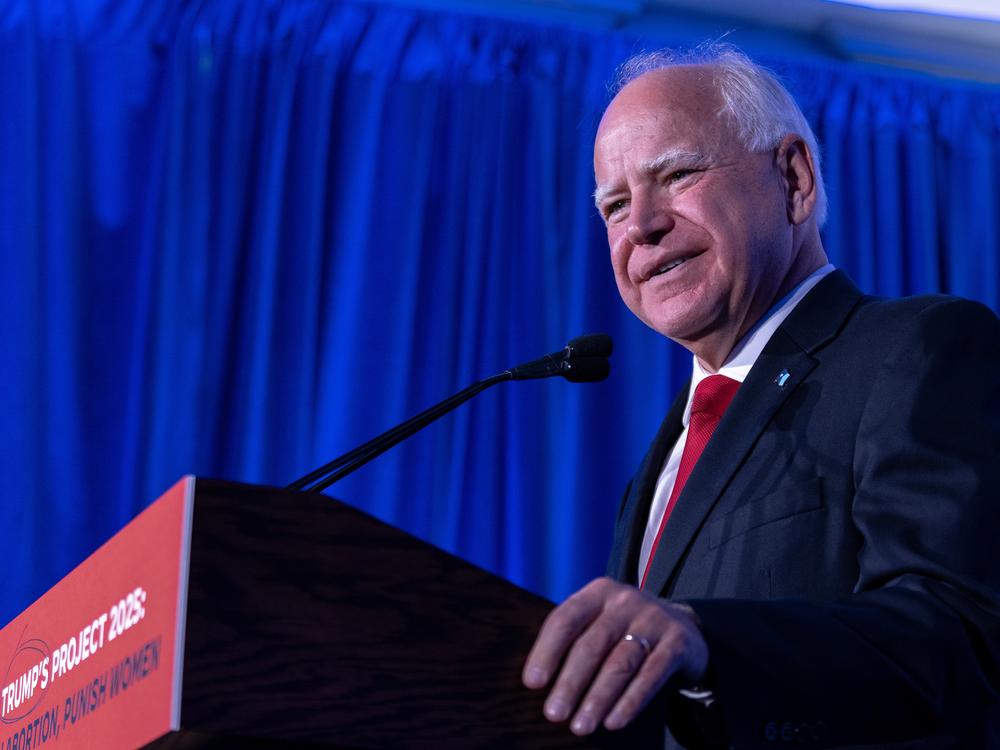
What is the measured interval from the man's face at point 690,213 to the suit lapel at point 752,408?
0.47 ft

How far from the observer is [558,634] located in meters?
0.94

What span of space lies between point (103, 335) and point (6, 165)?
487 millimetres

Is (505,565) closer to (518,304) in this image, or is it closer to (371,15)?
(518,304)

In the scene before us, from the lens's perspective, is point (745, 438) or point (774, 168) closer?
point (745, 438)

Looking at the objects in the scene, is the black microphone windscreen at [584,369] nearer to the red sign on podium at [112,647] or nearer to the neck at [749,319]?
the neck at [749,319]

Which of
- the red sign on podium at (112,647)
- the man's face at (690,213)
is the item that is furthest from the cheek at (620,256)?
the red sign on podium at (112,647)

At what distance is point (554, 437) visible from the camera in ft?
11.4

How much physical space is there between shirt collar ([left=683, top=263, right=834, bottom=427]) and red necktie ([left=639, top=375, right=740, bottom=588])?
0.08ft

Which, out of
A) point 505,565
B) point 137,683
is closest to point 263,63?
point 505,565

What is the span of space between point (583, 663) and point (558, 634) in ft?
0.09

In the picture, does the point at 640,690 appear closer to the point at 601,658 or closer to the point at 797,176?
the point at 601,658

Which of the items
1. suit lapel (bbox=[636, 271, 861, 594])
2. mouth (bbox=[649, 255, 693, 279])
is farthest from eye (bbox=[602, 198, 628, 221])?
suit lapel (bbox=[636, 271, 861, 594])

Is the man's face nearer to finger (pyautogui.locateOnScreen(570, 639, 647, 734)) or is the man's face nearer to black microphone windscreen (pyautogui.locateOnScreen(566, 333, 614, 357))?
black microphone windscreen (pyautogui.locateOnScreen(566, 333, 614, 357))

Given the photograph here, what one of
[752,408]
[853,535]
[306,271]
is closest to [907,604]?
[853,535]
